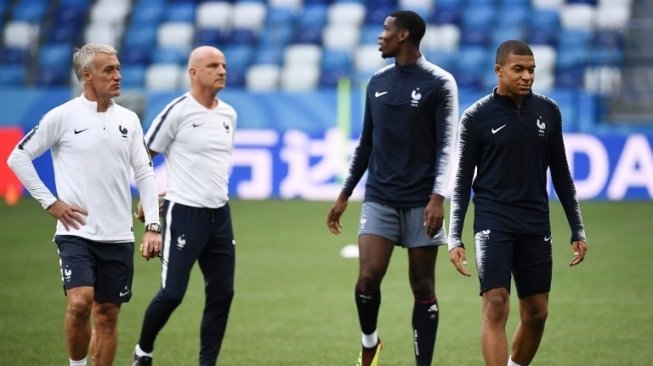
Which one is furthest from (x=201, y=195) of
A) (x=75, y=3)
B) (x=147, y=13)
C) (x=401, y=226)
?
(x=75, y=3)

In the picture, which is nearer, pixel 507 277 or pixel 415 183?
pixel 507 277

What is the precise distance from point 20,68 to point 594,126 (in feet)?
39.7

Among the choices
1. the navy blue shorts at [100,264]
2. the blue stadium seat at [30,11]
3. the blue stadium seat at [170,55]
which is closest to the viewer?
the navy blue shorts at [100,264]

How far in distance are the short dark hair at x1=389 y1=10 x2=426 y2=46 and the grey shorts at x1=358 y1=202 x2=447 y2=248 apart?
116 cm

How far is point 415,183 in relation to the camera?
27.6 feet

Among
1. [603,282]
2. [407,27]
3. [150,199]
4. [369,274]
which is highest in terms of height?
[407,27]

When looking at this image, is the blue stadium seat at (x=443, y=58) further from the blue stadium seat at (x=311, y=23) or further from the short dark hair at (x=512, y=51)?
the short dark hair at (x=512, y=51)

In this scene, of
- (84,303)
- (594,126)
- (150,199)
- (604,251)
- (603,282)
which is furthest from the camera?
(594,126)

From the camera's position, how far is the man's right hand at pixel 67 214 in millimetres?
7629

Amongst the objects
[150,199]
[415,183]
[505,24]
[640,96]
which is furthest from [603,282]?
[505,24]

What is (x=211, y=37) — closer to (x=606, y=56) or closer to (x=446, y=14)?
(x=446, y=14)

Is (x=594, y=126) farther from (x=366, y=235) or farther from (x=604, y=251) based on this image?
(x=366, y=235)

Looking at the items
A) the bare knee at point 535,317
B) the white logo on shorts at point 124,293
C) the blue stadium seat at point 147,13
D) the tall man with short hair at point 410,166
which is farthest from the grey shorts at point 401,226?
the blue stadium seat at point 147,13

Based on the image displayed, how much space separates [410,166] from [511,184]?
954mm
